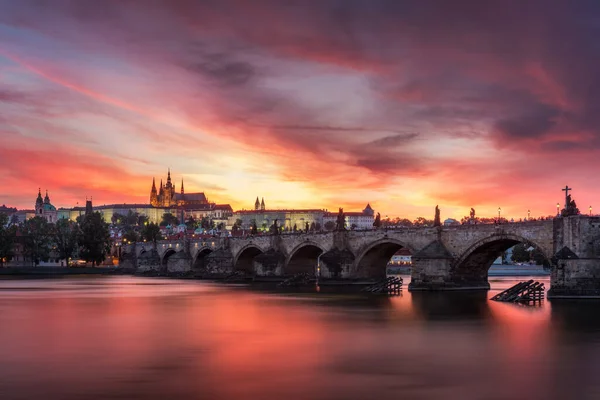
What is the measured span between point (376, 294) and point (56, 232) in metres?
116

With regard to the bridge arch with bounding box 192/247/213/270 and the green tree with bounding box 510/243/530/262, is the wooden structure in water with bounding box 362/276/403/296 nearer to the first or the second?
the bridge arch with bounding box 192/247/213/270

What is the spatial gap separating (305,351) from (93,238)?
386 ft

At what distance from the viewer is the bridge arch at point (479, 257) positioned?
194 feet

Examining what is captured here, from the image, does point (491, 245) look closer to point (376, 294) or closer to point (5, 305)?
point (376, 294)

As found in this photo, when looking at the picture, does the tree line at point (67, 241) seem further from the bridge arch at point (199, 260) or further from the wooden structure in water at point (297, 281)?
the wooden structure in water at point (297, 281)

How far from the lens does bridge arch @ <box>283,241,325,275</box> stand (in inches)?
3664

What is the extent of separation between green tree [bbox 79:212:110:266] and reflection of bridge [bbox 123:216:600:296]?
38558mm

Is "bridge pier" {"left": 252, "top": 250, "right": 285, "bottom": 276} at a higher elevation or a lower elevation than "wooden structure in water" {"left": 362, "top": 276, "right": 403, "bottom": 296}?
higher

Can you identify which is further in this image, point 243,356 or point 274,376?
point 243,356

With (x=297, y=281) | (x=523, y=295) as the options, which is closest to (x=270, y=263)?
(x=297, y=281)

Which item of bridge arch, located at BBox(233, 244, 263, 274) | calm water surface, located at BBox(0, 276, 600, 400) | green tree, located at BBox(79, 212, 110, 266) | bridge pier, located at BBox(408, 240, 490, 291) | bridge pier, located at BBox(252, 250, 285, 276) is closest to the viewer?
calm water surface, located at BBox(0, 276, 600, 400)

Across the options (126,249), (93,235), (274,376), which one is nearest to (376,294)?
(274,376)

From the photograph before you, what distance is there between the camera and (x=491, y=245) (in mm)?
61281

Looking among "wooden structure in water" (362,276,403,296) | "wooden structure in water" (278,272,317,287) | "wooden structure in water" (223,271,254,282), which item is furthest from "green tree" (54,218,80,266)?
"wooden structure in water" (362,276,403,296)
